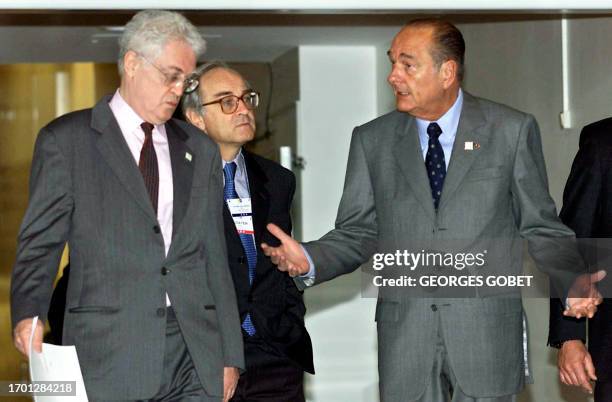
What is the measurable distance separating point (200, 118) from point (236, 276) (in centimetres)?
70

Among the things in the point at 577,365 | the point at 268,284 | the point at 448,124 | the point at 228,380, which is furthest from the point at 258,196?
the point at 577,365

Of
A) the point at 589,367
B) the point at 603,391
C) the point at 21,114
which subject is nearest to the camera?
the point at 589,367

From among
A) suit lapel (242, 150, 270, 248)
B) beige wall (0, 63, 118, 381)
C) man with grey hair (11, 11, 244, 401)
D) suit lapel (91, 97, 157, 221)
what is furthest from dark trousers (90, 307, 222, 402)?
beige wall (0, 63, 118, 381)

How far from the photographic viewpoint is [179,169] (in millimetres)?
3889

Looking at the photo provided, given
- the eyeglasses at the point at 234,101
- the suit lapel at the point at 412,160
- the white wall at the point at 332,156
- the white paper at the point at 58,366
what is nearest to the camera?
the white paper at the point at 58,366

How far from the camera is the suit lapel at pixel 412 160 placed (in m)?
4.33

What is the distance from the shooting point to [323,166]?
10.2m

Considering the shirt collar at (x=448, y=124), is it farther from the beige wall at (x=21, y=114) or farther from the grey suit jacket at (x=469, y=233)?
the beige wall at (x=21, y=114)

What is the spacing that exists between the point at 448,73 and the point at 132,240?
1.44 metres

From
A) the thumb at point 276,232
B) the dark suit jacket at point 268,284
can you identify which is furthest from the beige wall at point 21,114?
the thumb at point 276,232

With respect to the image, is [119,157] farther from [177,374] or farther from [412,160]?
[412,160]

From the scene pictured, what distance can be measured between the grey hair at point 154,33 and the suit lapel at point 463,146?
1050mm

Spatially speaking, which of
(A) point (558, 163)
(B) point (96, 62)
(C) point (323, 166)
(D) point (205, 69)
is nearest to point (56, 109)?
(B) point (96, 62)

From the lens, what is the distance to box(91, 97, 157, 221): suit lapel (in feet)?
12.4
